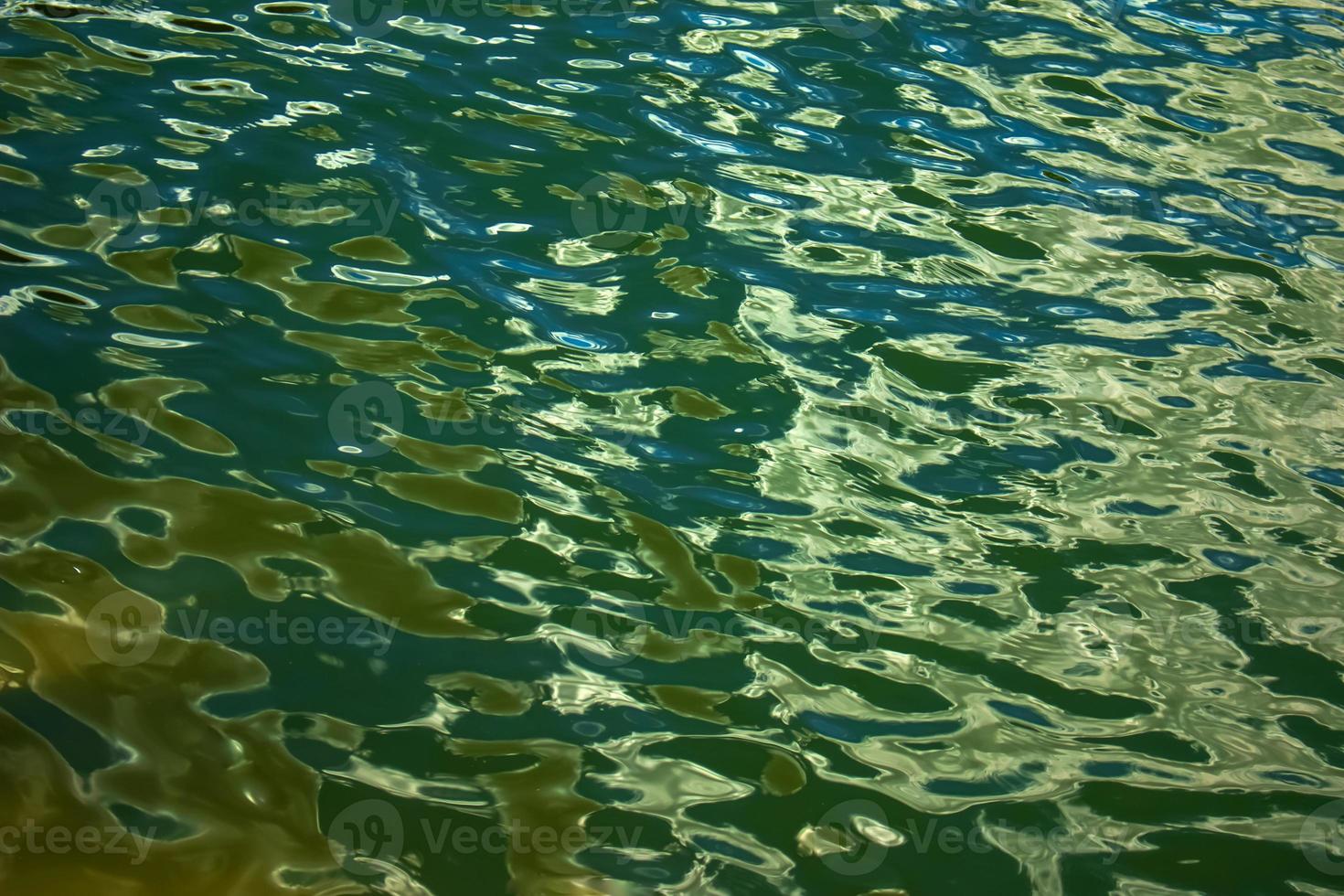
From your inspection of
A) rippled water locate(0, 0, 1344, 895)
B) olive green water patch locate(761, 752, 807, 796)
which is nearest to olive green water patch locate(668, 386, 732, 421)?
rippled water locate(0, 0, 1344, 895)

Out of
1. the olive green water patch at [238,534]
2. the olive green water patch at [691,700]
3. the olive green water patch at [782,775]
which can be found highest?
the olive green water patch at [238,534]

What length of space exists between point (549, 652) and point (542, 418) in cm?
83

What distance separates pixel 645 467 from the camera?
3082 mm

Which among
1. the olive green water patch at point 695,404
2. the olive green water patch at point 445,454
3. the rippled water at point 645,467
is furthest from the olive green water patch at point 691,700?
the olive green water patch at point 695,404

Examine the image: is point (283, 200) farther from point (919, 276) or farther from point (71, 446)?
point (919, 276)

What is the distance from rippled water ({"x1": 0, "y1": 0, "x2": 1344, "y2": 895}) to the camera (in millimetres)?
2277

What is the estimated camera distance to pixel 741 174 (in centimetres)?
430

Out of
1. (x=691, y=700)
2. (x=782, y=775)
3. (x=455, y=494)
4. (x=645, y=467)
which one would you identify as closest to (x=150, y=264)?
(x=455, y=494)

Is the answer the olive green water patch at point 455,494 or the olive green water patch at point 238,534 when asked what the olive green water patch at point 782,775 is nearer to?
the olive green water patch at point 238,534

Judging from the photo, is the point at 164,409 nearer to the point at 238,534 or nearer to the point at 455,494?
the point at 238,534

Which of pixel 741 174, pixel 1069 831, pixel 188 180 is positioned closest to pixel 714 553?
pixel 1069 831

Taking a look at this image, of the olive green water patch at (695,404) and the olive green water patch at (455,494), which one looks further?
the olive green water patch at (695,404)

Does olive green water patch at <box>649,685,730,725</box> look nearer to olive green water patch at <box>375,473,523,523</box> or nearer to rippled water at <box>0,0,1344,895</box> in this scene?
rippled water at <box>0,0,1344,895</box>

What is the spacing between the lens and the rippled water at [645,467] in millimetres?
2277
